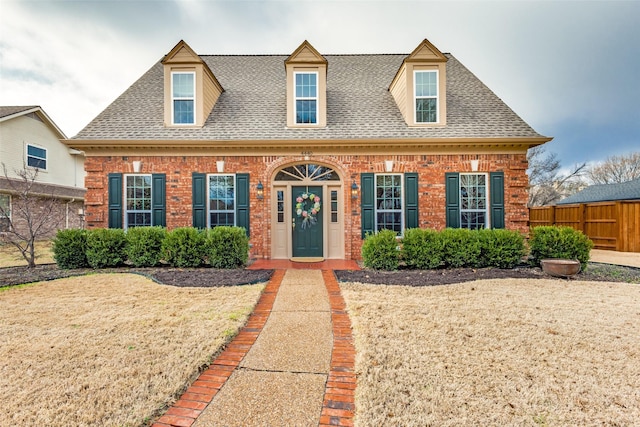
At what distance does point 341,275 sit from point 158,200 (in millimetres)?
5751

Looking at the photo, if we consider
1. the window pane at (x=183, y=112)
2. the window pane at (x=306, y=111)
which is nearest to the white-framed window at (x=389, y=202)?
the window pane at (x=306, y=111)

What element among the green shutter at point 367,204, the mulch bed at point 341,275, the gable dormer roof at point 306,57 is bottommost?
the mulch bed at point 341,275

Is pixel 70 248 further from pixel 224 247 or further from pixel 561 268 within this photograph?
pixel 561 268

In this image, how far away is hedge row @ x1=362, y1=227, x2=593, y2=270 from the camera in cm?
691

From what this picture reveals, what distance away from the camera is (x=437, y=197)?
841cm

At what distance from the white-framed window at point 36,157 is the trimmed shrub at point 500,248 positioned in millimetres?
19151

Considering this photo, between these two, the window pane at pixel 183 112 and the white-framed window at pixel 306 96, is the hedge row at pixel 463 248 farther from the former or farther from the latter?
the window pane at pixel 183 112

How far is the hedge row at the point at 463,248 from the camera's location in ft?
22.7

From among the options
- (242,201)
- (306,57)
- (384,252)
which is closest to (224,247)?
(242,201)

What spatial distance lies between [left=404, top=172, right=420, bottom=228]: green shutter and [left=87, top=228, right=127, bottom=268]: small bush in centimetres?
752

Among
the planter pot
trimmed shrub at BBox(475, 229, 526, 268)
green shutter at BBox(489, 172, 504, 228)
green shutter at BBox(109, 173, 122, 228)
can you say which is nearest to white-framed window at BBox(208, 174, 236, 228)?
green shutter at BBox(109, 173, 122, 228)

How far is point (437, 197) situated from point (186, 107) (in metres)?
7.90

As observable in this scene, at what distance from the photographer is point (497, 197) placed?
27.4ft

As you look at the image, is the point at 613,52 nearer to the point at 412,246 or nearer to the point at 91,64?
the point at 412,246
